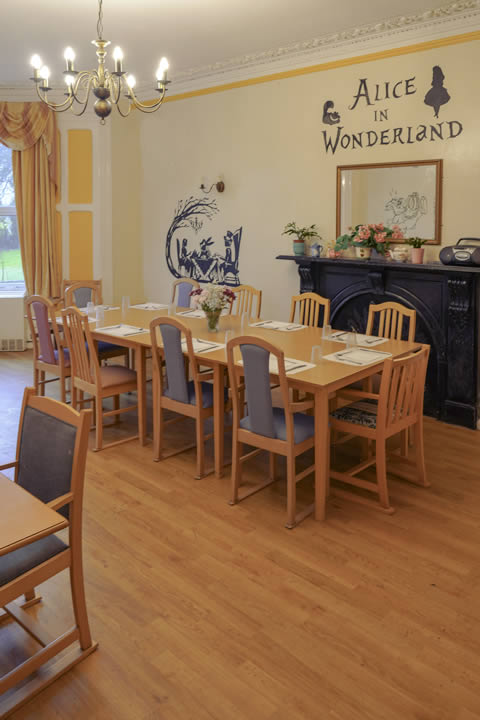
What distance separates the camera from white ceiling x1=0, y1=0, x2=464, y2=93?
4371mm

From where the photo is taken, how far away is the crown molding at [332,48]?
14.8ft

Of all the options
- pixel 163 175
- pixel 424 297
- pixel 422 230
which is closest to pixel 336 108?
pixel 422 230

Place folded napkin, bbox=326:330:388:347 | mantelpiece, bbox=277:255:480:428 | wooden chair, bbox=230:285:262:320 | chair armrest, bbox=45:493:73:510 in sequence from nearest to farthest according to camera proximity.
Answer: chair armrest, bbox=45:493:73:510
folded napkin, bbox=326:330:388:347
mantelpiece, bbox=277:255:480:428
wooden chair, bbox=230:285:262:320

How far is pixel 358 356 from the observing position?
3.73 m

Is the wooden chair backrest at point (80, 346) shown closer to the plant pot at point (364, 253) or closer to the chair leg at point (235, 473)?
the chair leg at point (235, 473)

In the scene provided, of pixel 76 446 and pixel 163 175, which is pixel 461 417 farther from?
pixel 163 175

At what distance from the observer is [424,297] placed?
487 cm

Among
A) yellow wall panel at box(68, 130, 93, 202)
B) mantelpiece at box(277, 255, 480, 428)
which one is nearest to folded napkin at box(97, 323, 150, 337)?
mantelpiece at box(277, 255, 480, 428)

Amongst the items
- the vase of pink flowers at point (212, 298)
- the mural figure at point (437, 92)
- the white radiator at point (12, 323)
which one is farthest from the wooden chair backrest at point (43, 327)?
the mural figure at point (437, 92)

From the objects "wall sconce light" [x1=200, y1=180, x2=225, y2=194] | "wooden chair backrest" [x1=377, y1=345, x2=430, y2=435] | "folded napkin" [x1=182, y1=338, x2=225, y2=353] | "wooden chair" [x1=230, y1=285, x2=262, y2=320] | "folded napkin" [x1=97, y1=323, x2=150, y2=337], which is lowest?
"wooden chair backrest" [x1=377, y1=345, x2=430, y2=435]

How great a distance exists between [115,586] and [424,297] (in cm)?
329

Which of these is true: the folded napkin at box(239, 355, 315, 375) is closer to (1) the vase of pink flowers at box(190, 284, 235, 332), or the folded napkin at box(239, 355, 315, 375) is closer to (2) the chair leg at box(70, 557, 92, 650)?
(1) the vase of pink flowers at box(190, 284, 235, 332)

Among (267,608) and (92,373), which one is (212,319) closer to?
(92,373)

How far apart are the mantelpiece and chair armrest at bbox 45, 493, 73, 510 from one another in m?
3.34
